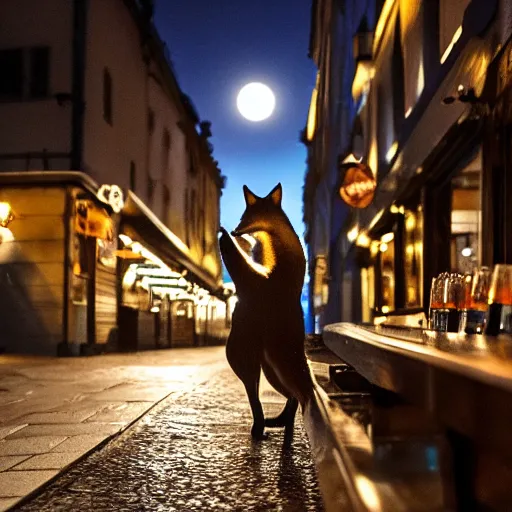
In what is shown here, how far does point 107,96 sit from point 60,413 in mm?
13485

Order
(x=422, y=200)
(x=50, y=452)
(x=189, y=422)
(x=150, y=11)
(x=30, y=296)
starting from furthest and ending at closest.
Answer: (x=150, y=11)
(x=30, y=296)
(x=422, y=200)
(x=189, y=422)
(x=50, y=452)

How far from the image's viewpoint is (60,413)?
15.5ft

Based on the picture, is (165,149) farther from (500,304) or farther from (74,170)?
(500,304)

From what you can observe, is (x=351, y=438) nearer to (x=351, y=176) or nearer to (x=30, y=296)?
(x=351, y=176)

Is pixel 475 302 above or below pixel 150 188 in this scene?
below

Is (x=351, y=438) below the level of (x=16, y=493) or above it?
above

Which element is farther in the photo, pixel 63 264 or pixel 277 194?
pixel 63 264

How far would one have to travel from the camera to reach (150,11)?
Answer: 19844 mm

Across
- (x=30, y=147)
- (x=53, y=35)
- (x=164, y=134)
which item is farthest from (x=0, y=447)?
(x=164, y=134)

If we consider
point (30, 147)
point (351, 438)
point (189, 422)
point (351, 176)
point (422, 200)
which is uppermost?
point (30, 147)

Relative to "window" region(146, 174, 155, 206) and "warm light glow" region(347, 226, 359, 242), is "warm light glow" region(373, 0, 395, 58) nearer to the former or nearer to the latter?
"warm light glow" region(347, 226, 359, 242)

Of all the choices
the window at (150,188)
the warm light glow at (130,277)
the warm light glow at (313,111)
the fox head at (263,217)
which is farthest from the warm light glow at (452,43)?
the warm light glow at (313,111)

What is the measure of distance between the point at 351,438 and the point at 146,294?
20.4 metres

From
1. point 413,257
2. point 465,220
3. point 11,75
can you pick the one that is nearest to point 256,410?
point 465,220
